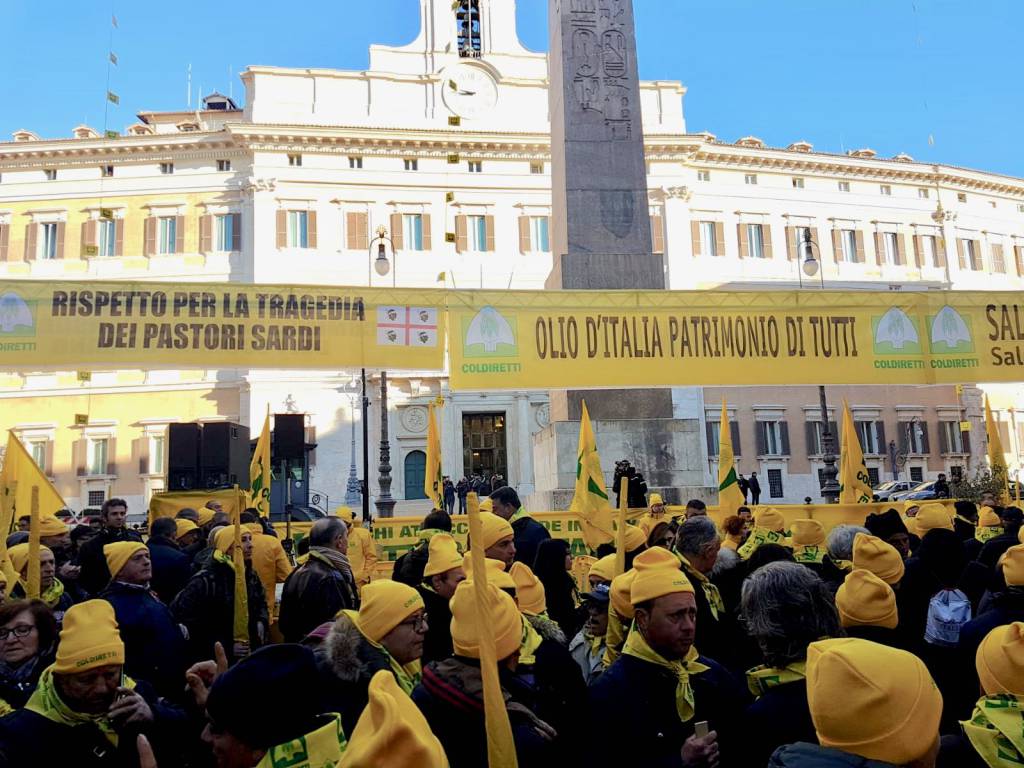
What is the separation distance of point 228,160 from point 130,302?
30437mm

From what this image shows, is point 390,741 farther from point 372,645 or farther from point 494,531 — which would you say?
point 494,531

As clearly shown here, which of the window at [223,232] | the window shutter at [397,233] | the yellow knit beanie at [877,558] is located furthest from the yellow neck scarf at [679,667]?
the window at [223,232]

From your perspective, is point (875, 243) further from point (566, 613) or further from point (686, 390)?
point (566, 613)

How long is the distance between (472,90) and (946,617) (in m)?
38.7

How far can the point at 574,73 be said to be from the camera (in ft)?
44.3

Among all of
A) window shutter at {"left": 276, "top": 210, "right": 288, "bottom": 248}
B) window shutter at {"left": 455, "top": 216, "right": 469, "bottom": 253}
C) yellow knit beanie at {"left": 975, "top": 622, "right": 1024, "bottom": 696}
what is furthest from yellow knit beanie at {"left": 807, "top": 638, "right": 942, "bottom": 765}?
window shutter at {"left": 276, "top": 210, "right": 288, "bottom": 248}

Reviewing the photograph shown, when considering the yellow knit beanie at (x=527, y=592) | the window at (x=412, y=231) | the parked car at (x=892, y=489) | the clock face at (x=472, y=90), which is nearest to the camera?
the yellow knit beanie at (x=527, y=592)

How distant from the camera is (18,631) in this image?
9.70ft

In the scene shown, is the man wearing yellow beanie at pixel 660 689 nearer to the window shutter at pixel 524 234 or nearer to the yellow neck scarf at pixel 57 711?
the yellow neck scarf at pixel 57 711

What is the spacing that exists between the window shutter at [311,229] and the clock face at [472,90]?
826 centimetres

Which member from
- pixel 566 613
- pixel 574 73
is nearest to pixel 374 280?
pixel 574 73

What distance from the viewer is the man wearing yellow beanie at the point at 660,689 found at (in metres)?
2.45

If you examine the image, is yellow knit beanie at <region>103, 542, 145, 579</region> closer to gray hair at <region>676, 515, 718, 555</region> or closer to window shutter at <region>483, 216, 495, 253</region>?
gray hair at <region>676, 515, 718, 555</region>

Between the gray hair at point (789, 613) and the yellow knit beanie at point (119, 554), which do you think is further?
the yellow knit beanie at point (119, 554)
